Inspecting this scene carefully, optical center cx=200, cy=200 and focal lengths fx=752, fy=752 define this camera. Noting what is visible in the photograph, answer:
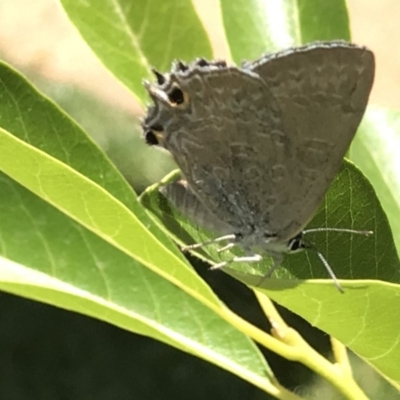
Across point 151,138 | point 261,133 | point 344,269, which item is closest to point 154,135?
point 151,138

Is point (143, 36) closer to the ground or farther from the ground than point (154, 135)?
farther from the ground

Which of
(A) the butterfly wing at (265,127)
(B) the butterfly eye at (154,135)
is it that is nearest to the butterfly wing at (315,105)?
(A) the butterfly wing at (265,127)

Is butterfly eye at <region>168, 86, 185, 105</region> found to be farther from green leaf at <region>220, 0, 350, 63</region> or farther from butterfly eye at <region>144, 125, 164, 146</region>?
green leaf at <region>220, 0, 350, 63</region>

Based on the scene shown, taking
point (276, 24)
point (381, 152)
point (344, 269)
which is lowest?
point (344, 269)

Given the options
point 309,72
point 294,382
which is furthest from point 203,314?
point 294,382

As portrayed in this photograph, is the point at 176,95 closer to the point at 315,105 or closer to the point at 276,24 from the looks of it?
the point at 315,105

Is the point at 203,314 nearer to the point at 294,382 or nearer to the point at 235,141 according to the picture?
the point at 235,141
